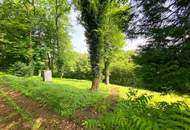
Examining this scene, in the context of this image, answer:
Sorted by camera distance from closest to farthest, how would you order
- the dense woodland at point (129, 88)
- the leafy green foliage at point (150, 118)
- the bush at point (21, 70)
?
the leafy green foliage at point (150, 118), the dense woodland at point (129, 88), the bush at point (21, 70)

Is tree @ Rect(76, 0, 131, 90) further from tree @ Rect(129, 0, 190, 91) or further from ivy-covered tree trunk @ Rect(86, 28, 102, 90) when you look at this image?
tree @ Rect(129, 0, 190, 91)

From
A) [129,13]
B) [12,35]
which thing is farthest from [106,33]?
[12,35]

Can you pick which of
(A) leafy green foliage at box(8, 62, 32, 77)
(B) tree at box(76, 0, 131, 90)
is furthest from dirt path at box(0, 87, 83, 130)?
(A) leafy green foliage at box(8, 62, 32, 77)

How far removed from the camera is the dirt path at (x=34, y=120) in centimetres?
750

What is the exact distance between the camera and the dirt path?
7500 mm

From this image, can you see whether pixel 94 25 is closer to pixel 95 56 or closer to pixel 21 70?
pixel 95 56

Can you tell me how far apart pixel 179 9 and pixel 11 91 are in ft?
33.8

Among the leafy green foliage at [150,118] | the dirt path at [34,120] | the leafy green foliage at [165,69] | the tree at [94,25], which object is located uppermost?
the tree at [94,25]

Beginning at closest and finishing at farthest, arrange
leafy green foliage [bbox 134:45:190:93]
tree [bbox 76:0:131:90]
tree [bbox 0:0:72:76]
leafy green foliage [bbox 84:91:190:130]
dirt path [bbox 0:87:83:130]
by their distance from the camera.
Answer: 1. leafy green foliage [bbox 84:91:190:130]
2. leafy green foliage [bbox 134:45:190:93]
3. dirt path [bbox 0:87:83:130]
4. tree [bbox 76:0:131:90]
5. tree [bbox 0:0:72:76]

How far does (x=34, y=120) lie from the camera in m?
8.15

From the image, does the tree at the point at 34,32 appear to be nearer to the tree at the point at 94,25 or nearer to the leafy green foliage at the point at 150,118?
the tree at the point at 94,25

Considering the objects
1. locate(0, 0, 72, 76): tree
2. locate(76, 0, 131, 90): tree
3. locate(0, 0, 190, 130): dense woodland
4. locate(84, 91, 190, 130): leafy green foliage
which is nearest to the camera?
locate(84, 91, 190, 130): leafy green foliage

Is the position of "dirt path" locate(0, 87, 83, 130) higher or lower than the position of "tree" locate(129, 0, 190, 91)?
lower

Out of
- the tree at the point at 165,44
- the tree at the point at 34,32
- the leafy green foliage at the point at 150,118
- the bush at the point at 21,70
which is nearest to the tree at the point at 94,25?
the tree at the point at 165,44
